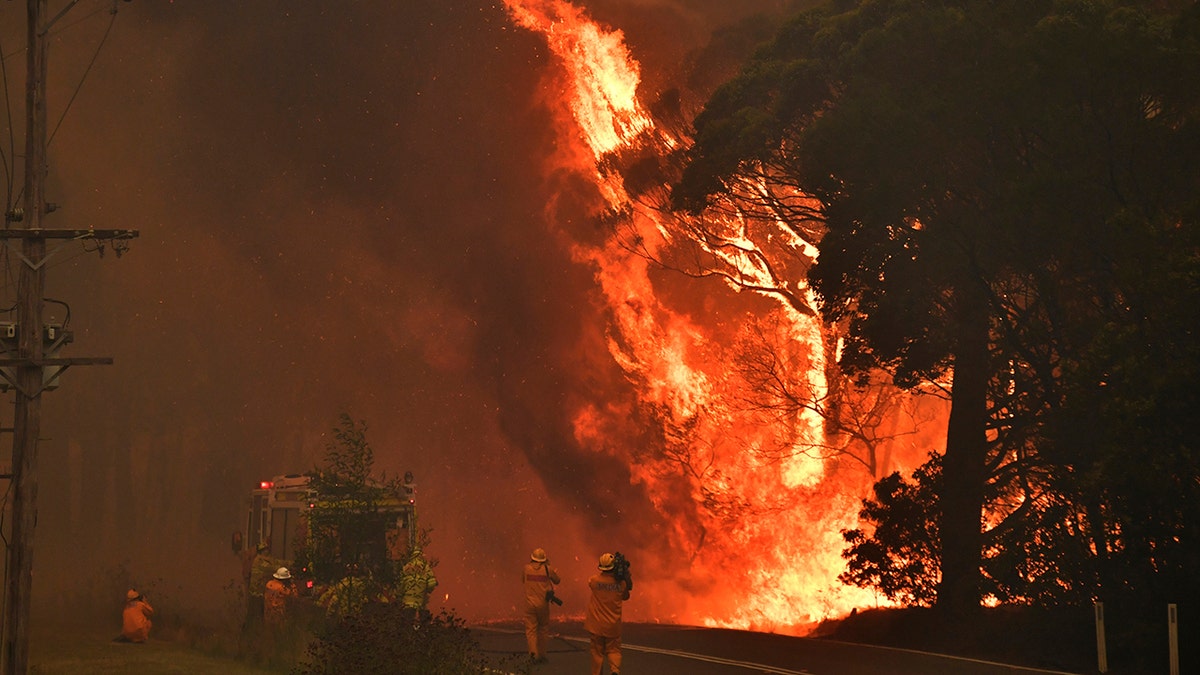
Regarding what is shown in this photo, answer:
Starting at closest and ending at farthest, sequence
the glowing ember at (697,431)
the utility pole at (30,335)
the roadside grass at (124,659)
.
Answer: the utility pole at (30,335), the roadside grass at (124,659), the glowing ember at (697,431)

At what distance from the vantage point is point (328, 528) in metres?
22.8

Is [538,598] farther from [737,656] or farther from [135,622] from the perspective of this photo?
[135,622]

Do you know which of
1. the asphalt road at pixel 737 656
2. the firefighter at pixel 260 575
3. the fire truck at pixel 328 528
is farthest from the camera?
the firefighter at pixel 260 575

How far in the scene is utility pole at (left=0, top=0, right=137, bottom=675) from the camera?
18.7 metres

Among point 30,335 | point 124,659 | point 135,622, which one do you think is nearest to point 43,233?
point 30,335

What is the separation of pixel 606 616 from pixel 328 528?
21.8ft

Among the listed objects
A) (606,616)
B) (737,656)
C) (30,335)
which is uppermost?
(30,335)

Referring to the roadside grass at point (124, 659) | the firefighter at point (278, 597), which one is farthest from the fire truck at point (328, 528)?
the roadside grass at point (124, 659)

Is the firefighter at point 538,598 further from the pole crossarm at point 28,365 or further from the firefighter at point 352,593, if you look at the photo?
the pole crossarm at point 28,365

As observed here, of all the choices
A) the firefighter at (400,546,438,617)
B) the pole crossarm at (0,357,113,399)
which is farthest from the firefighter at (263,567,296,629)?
the pole crossarm at (0,357,113,399)

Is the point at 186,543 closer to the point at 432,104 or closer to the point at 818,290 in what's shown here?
the point at 432,104

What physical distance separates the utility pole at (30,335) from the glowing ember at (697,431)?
887 inches

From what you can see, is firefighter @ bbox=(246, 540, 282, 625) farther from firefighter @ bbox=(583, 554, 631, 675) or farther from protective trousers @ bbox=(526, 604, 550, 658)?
firefighter @ bbox=(583, 554, 631, 675)

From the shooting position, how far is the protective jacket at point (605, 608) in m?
17.9
